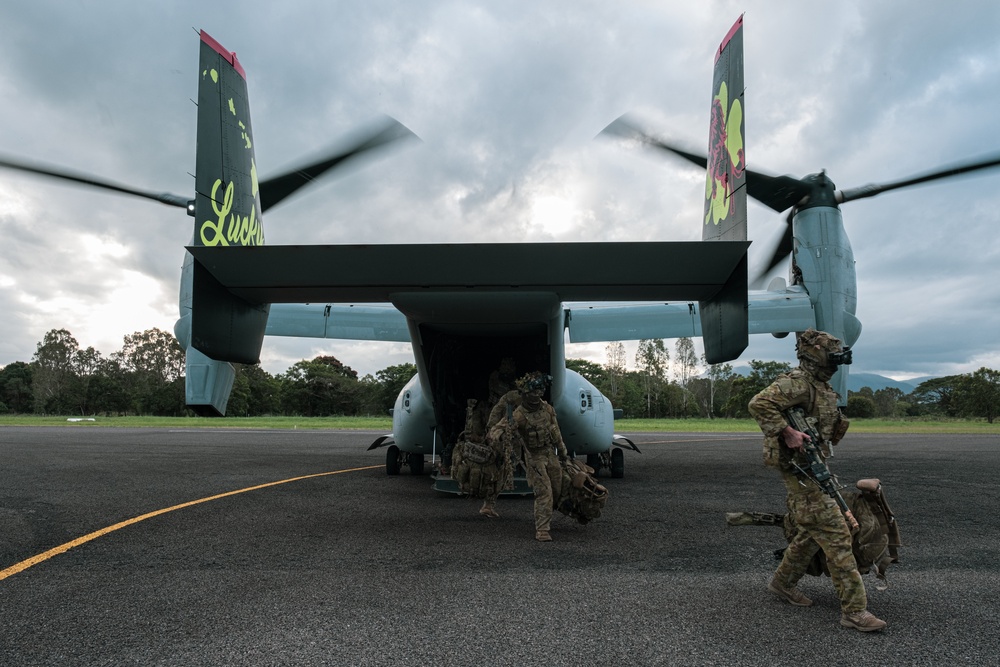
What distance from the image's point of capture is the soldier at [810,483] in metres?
3.86

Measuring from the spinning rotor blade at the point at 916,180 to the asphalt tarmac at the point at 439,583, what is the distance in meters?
5.35

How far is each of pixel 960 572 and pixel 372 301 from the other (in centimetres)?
626

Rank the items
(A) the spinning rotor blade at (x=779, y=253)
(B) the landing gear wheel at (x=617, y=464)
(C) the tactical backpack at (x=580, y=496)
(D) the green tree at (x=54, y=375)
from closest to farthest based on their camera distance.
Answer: (C) the tactical backpack at (x=580, y=496) → (B) the landing gear wheel at (x=617, y=464) → (A) the spinning rotor blade at (x=779, y=253) → (D) the green tree at (x=54, y=375)

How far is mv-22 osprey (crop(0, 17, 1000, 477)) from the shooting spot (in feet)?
20.6

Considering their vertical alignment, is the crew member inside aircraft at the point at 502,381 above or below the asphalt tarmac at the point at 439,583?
above

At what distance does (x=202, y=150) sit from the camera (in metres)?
7.02

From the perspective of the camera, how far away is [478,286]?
22.3 feet

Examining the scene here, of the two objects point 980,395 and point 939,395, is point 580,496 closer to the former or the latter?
point 980,395

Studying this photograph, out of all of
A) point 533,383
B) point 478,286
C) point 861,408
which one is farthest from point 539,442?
point 861,408

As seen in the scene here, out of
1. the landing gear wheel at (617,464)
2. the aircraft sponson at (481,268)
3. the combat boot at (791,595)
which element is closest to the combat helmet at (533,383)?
the aircraft sponson at (481,268)

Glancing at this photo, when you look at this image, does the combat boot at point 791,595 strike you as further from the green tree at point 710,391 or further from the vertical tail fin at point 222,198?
the green tree at point 710,391

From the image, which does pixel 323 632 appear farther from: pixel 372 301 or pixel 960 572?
pixel 960 572

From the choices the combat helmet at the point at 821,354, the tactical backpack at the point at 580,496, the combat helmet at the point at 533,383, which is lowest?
the tactical backpack at the point at 580,496

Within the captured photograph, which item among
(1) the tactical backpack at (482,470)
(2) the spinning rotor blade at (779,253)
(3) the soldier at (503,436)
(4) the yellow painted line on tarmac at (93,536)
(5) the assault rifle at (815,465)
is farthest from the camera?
(2) the spinning rotor blade at (779,253)
